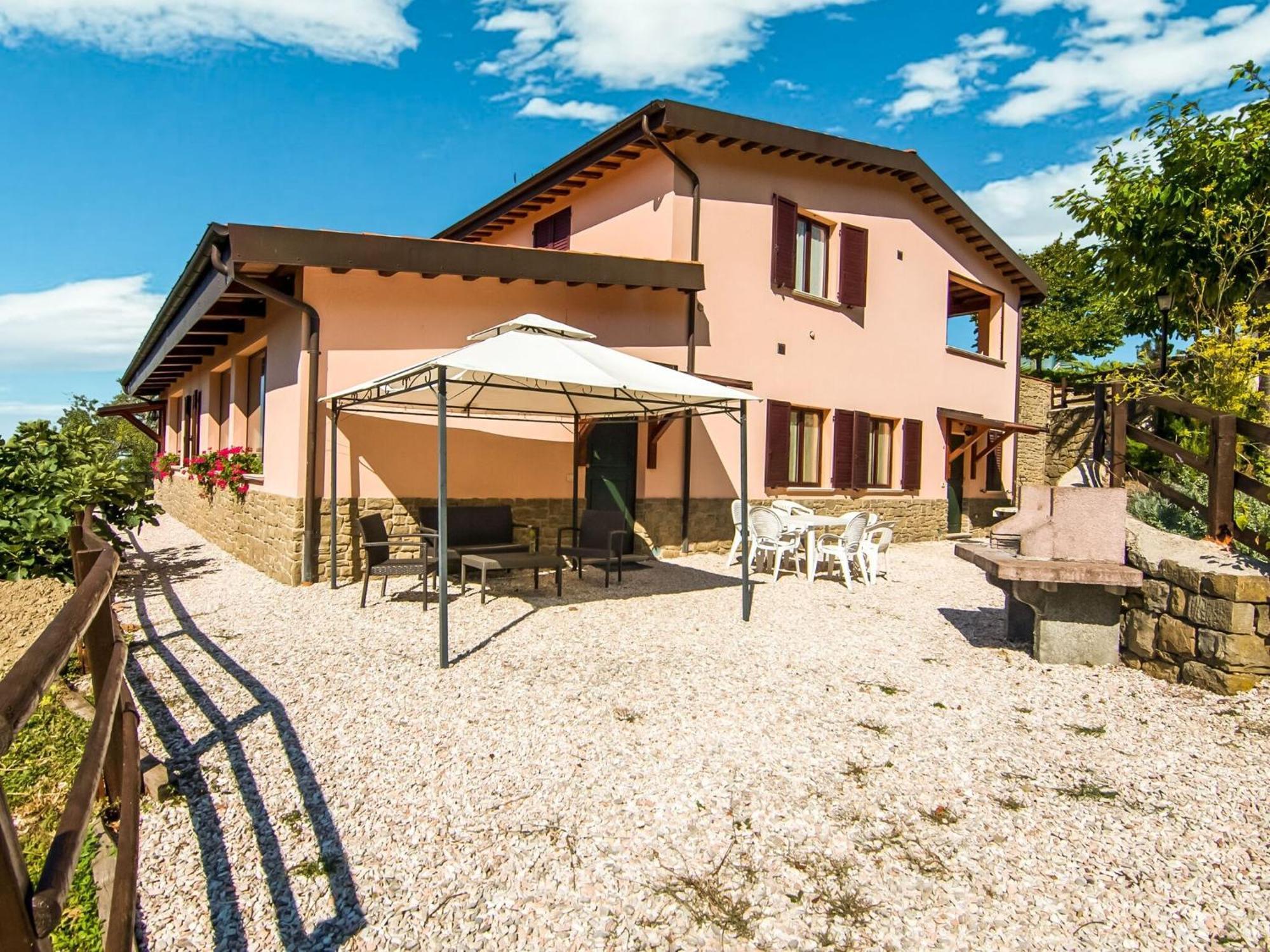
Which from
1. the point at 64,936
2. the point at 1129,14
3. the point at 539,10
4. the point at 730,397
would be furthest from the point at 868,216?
the point at 64,936

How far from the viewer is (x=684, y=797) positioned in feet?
10.5

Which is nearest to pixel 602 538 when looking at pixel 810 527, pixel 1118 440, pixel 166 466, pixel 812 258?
pixel 810 527

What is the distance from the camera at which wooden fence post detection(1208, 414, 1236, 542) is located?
16.0 ft

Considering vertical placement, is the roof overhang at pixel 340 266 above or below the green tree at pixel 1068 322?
A: below

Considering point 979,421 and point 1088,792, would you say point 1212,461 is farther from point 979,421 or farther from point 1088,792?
point 979,421

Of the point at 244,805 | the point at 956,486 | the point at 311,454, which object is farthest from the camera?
the point at 956,486

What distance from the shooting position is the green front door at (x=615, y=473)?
1017cm

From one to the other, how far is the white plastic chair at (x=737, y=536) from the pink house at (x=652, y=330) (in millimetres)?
236

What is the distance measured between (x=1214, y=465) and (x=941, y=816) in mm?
3544

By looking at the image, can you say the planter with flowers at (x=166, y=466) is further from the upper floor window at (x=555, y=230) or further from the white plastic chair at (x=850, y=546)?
the white plastic chair at (x=850, y=546)

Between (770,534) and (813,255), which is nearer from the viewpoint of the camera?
(770,534)

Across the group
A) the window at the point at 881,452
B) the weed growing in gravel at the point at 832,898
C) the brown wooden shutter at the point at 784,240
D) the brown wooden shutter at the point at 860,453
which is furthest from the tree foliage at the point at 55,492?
the window at the point at 881,452

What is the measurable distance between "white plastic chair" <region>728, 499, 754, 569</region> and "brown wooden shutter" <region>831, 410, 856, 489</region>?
230cm

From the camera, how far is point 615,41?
32.5ft
